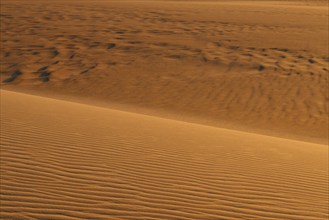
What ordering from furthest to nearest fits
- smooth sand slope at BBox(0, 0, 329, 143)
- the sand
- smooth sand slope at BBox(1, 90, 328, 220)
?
smooth sand slope at BBox(0, 0, 329, 143) → the sand → smooth sand slope at BBox(1, 90, 328, 220)

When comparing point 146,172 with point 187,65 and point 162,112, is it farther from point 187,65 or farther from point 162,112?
point 187,65

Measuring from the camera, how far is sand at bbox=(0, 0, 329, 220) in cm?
443

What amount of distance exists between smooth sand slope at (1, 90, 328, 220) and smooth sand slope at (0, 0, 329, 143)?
3242 mm

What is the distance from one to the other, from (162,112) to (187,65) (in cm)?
365

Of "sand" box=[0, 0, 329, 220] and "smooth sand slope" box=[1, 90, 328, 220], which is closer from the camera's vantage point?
"smooth sand slope" box=[1, 90, 328, 220]

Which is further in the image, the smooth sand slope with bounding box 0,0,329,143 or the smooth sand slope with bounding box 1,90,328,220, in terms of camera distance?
the smooth sand slope with bounding box 0,0,329,143

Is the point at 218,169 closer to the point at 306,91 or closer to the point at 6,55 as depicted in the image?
the point at 306,91

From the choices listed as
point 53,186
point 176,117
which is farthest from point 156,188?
point 176,117

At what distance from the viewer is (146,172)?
509 centimetres

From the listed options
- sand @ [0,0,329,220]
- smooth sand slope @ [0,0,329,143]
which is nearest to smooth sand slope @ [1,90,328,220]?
sand @ [0,0,329,220]

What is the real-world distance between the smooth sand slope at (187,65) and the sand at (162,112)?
0.06 m

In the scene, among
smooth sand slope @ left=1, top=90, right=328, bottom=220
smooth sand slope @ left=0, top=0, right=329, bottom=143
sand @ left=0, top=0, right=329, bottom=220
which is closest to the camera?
smooth sand slope @ left=1, top=90, right=328, bottom=220

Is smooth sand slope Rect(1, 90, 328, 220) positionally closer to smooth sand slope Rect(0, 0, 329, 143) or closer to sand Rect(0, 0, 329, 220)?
sand Rect(0, 0, 329, 220)

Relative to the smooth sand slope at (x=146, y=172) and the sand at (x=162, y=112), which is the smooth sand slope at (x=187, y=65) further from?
the smooth sand slope at (x=146, y=172)
